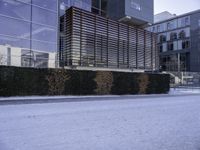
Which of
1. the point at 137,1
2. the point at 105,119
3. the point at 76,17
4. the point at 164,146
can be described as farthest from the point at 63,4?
the point at 164,146

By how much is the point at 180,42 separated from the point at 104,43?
119ft

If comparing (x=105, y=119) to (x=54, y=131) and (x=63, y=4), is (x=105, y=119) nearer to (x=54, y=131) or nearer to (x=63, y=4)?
(x=54, y=131)

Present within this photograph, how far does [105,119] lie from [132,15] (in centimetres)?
2001

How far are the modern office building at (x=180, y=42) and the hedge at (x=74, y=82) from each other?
3131cm

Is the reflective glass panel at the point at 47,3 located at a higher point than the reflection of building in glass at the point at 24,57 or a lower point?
higher

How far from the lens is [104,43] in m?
23.4

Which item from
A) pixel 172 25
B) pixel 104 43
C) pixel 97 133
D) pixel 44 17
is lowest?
pixel 97 133

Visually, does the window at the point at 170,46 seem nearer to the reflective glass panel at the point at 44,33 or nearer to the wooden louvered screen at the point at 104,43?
the wooden louvered screen at the point at 104,43

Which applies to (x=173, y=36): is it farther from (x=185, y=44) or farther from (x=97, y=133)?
(x=97, y=133)

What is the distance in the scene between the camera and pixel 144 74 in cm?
2166

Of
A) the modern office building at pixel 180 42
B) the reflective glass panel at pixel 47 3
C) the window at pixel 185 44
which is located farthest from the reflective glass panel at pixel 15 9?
the window at pixel 185 44

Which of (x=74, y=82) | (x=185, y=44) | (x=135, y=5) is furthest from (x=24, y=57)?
(x=185, y=44)

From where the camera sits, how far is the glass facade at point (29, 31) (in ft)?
55.6

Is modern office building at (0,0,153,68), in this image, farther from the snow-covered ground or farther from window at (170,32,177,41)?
window at (170,32,177,41)
